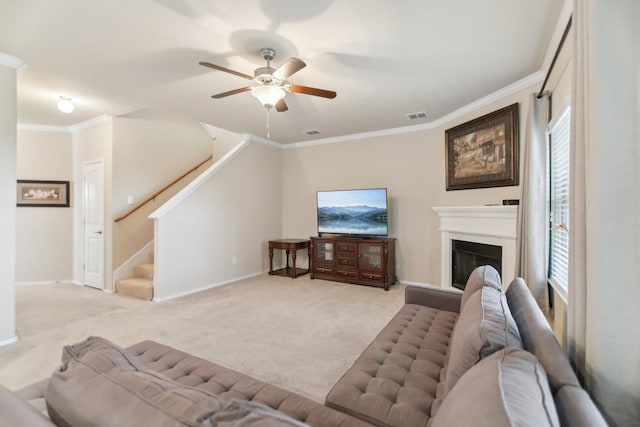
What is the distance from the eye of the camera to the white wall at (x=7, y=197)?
2.79 meters

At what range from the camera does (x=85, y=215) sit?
5.13 metres

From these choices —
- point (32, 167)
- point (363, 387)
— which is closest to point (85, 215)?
point (32, 167)

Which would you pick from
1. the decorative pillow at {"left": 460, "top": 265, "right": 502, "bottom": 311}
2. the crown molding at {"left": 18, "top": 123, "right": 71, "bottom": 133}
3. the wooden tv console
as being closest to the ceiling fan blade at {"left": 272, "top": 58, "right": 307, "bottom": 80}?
the decorative pillow at {"left": 460, "top": 265, "right": 502, "bottom": 311}

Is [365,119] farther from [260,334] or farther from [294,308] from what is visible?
[260,334]

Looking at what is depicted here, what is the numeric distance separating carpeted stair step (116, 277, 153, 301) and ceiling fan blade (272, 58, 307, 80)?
3.41 m

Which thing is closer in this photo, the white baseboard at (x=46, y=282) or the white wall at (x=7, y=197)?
the white wall at (x=7, y=197)

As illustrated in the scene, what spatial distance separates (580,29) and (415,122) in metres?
3.67

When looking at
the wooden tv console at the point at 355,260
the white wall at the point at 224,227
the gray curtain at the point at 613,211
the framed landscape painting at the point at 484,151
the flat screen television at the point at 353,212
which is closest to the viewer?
the gray curtain at the point at 613,211

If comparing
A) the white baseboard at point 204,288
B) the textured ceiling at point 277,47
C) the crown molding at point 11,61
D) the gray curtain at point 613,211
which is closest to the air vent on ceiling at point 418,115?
the textured ceiling at point 277,47

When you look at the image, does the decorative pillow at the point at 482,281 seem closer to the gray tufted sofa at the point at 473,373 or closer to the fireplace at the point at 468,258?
Answer: the gray tufted sofa at the point at 473,373

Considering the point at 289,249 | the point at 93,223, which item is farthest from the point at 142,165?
the point at 289,249

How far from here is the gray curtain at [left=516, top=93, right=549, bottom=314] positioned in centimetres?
265

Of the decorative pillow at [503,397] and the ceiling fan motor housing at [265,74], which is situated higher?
the ceiling fan motor housing at [265,74]

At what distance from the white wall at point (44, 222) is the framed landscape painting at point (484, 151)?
632cm
